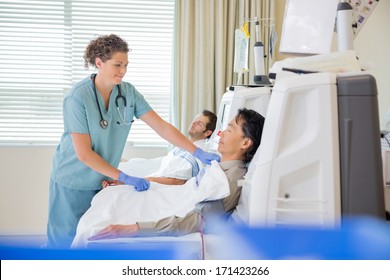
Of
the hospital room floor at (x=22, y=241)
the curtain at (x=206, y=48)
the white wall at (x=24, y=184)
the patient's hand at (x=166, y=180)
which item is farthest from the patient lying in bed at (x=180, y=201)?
the white wall at (x=24, y=184)

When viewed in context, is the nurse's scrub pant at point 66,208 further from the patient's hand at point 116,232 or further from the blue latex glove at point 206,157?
the patient's hand at point 116,232

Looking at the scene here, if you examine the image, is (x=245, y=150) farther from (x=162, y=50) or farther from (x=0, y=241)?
(x=162, y=50)

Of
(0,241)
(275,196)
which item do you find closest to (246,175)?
(275,196)

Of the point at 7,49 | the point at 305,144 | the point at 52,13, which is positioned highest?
the point at 52,13

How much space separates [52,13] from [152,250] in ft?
10.2

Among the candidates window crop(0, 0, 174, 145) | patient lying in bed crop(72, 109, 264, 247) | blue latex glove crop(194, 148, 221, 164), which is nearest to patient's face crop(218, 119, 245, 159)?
patient lying in bed crop(72, 109, 264, 247)

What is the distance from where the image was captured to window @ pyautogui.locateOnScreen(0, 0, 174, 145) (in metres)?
3.39

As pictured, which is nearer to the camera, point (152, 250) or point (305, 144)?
point (152, 250)

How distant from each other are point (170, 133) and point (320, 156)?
1087mm

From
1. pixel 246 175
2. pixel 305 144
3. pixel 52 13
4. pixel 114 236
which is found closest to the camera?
pixel 305 144

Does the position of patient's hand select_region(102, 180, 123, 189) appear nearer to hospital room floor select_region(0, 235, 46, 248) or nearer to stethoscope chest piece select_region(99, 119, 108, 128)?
stethoscope chest piece select_region(99, 119, 108, 128)

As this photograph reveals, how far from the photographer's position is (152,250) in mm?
714

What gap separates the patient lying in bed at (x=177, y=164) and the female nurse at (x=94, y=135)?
32 centimetres
